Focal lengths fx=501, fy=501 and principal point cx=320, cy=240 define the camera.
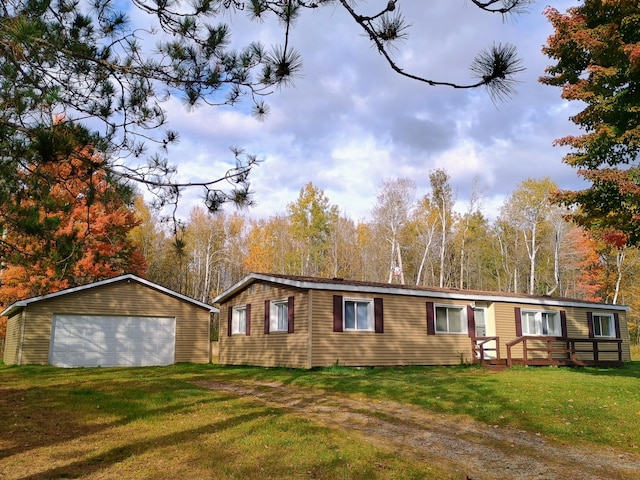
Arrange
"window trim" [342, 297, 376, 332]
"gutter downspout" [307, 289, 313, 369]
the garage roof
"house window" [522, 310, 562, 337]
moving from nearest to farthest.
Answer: "gutter downspout" [307, 289, 313, 369] → "window trim" [342, 297, 376, 332] → the garage roof → "house window" [522, 310, 562, 337]

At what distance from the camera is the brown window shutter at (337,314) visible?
50.0ft

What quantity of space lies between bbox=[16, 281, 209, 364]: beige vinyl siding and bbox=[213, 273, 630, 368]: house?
1076 millimetres

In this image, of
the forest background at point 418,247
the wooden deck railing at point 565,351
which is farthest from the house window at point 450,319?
the forest background at point 418,247

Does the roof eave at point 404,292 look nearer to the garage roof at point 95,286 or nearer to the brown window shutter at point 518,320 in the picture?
the brown window shutter at point 518,320

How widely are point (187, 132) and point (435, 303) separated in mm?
12601

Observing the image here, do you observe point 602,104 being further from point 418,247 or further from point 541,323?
point 418,247

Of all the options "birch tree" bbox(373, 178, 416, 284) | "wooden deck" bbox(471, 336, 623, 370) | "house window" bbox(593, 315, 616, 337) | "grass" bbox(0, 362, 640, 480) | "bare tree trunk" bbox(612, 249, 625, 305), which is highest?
"birch tree" bbox(373, 178, 416, 284)

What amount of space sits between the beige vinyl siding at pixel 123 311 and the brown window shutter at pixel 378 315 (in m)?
8.30

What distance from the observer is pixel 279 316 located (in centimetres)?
1681

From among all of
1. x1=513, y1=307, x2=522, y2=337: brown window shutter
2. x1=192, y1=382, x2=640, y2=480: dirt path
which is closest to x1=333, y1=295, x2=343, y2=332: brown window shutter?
x1=192, y1=382, x2=640, y2=480: dirt path

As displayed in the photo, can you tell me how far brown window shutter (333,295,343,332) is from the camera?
599 inches

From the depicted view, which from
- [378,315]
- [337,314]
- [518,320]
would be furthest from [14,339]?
[518,320]

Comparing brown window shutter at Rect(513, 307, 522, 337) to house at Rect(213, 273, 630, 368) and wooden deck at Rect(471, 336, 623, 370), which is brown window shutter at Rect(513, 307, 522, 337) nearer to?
house at Rect(213, 273, 630, 368)

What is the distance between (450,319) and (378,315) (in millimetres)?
3276
